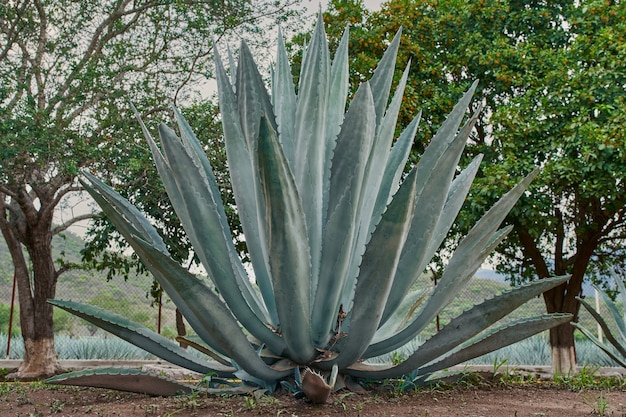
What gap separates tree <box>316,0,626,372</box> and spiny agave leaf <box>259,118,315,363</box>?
7.24 metres

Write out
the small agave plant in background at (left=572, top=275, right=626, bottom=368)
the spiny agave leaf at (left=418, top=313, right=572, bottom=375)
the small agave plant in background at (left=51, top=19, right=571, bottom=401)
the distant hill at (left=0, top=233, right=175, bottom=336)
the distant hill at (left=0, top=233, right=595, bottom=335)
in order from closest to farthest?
1. the small agave plant in background at (left=51, top=19, right=571, bottom=401)
2. the spiny agave leaf at (left=418, top=313, right=572, bottom=375)
3. the small agave plant in background at (left=572, top=275, right=626, bottom=368)
4. the distant hill at (left=0, top=233, right=595, bottom=335)
5. the distant hill at (left=0, top=233, right=175, bottom=336)

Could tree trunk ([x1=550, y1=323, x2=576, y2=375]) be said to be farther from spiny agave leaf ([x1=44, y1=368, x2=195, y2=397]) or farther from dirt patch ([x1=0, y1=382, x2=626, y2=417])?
spiny agave leaf ([x1=44, y1=368, x2=195, y2=397])

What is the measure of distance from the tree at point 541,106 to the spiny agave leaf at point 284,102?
6694mm

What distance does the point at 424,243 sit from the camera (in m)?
2.30

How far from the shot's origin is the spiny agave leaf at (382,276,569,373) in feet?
7.16

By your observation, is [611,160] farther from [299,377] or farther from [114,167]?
[299,377]

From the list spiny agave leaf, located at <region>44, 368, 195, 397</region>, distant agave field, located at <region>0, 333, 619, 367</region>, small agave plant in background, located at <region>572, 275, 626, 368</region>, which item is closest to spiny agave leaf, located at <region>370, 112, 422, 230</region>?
spiny agave leaf, located at <region>44, 368, 195, 397</region>

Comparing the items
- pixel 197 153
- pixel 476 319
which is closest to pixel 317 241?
pixel 476 319

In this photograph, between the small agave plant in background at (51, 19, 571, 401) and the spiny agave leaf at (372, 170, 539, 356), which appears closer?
the small agave plant in background at (51, 19, 571, 401)

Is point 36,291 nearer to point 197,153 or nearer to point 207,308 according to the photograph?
point 197,153

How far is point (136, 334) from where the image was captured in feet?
7.84

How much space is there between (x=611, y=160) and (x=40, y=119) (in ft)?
25.0

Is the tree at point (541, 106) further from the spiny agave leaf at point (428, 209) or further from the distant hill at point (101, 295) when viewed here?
the distant hill at point (101, 295)

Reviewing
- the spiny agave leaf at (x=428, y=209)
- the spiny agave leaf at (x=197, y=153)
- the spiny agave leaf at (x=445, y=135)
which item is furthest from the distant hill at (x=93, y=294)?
the spiny agave leaf at (x=428, y=209)
